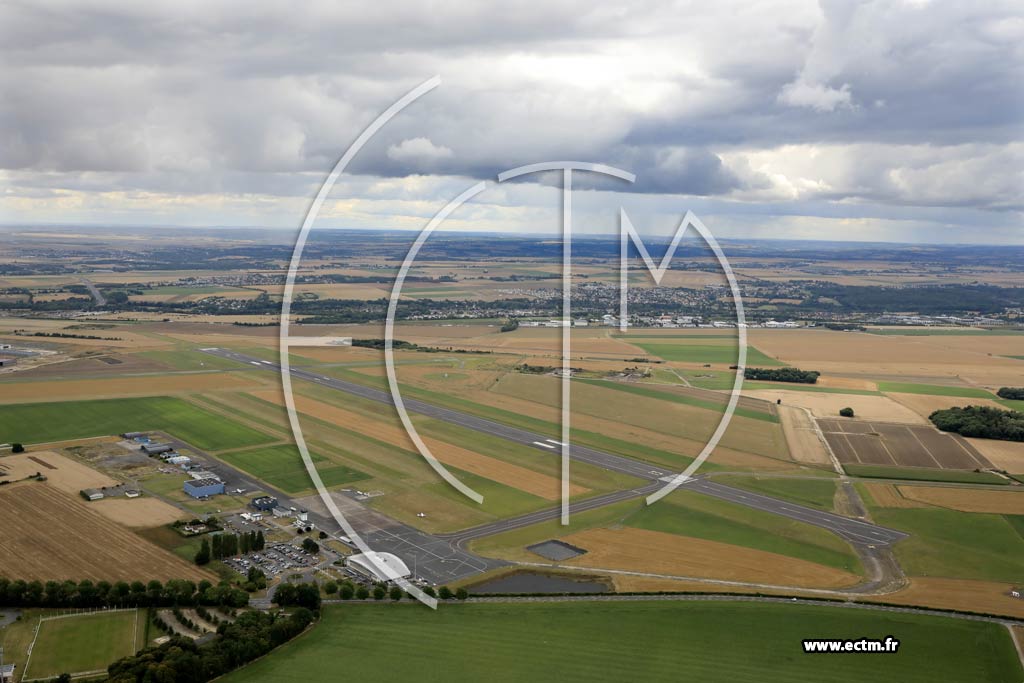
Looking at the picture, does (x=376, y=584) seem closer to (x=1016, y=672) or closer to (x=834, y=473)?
(x=1016, y=672)

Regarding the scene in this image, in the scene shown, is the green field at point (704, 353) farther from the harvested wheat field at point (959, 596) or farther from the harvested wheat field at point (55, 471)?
the harvested wheat field at point (55, 471)

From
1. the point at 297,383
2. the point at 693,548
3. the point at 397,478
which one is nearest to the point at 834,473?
the point at 693,548

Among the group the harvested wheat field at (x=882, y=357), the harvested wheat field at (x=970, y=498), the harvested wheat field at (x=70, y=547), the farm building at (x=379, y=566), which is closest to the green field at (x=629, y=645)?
the farm building at (x=379, y=566)

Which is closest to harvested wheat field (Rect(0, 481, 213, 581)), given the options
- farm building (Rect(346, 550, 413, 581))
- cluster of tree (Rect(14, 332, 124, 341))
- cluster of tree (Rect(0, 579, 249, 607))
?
cluster of tree (Rect(0, 579, 249, 607))

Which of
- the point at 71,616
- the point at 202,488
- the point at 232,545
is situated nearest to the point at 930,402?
the point at 202,488

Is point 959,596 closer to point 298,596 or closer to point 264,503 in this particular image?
point 298,596

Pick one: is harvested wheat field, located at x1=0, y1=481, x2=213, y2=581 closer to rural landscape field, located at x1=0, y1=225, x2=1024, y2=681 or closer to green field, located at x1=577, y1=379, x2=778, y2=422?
rural landscape field, located at x1=0, y1=225, x2=1024, y2=681
